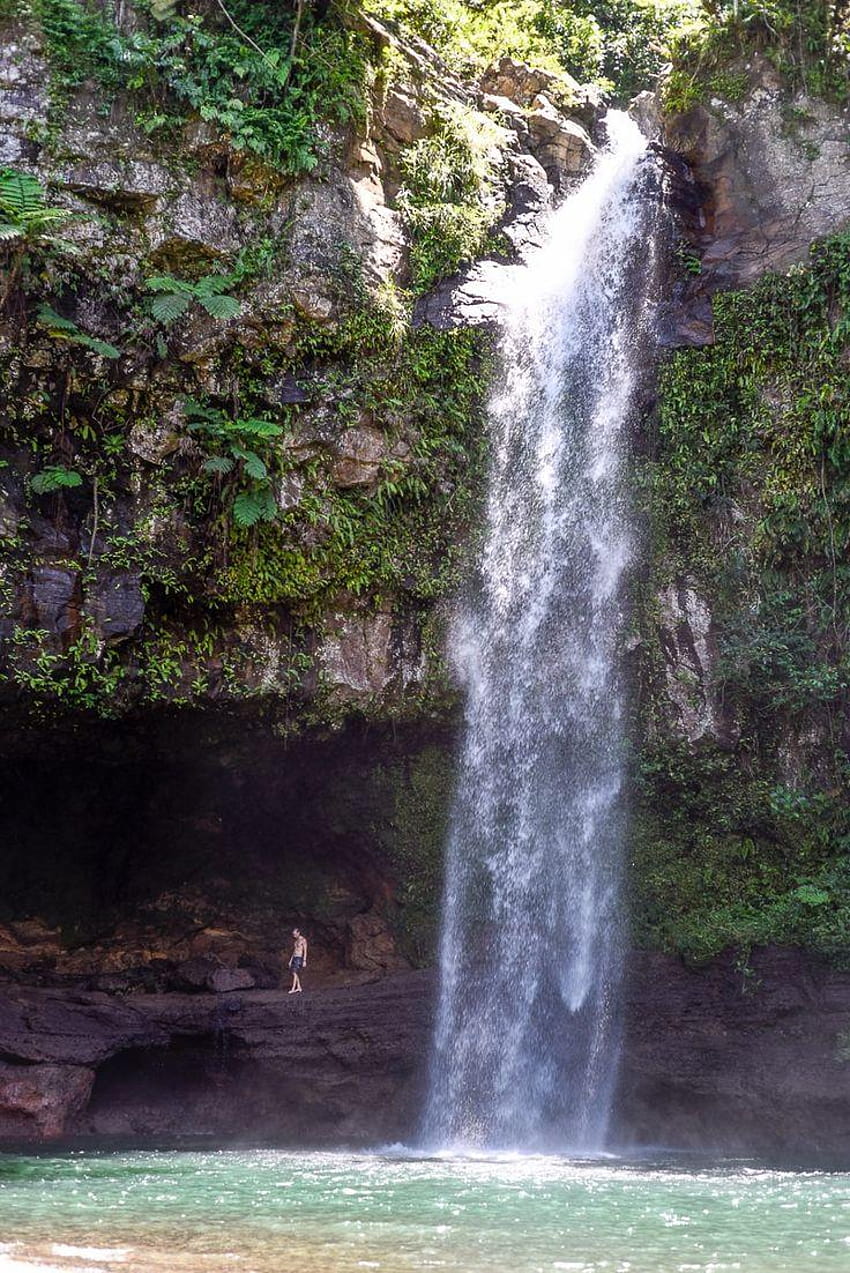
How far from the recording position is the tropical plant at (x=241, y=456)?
12.4m

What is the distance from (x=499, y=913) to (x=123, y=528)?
20.5 feet

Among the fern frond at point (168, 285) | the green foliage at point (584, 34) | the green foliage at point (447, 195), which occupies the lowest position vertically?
the fern frond at point (168, 285)

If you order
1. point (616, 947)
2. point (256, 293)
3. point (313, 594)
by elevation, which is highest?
point (256, 293)

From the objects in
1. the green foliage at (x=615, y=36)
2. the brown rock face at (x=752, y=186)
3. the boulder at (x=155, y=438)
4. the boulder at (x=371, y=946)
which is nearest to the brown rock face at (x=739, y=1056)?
the boulder at (x=371, y=946)

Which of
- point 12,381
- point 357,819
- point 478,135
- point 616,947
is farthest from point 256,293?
point 616,947

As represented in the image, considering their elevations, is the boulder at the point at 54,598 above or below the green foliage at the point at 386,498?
below

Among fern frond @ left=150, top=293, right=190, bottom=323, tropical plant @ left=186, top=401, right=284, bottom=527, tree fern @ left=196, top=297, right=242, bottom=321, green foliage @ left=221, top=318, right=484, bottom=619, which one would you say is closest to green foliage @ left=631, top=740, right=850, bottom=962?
green foliage @ left=221, top=318, right=484, bottom=619

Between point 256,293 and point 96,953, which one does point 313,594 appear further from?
point 96,953

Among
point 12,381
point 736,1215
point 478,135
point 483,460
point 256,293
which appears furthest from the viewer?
point 478,135

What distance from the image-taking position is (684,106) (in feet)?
49.9

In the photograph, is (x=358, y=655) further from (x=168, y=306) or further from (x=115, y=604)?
(x=168, y=306)

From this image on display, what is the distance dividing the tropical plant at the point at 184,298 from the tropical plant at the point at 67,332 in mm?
636

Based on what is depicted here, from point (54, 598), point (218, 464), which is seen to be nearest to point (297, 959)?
point (54, 598)

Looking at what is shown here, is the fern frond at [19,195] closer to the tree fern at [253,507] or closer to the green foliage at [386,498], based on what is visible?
the green foliage at [386,498]
